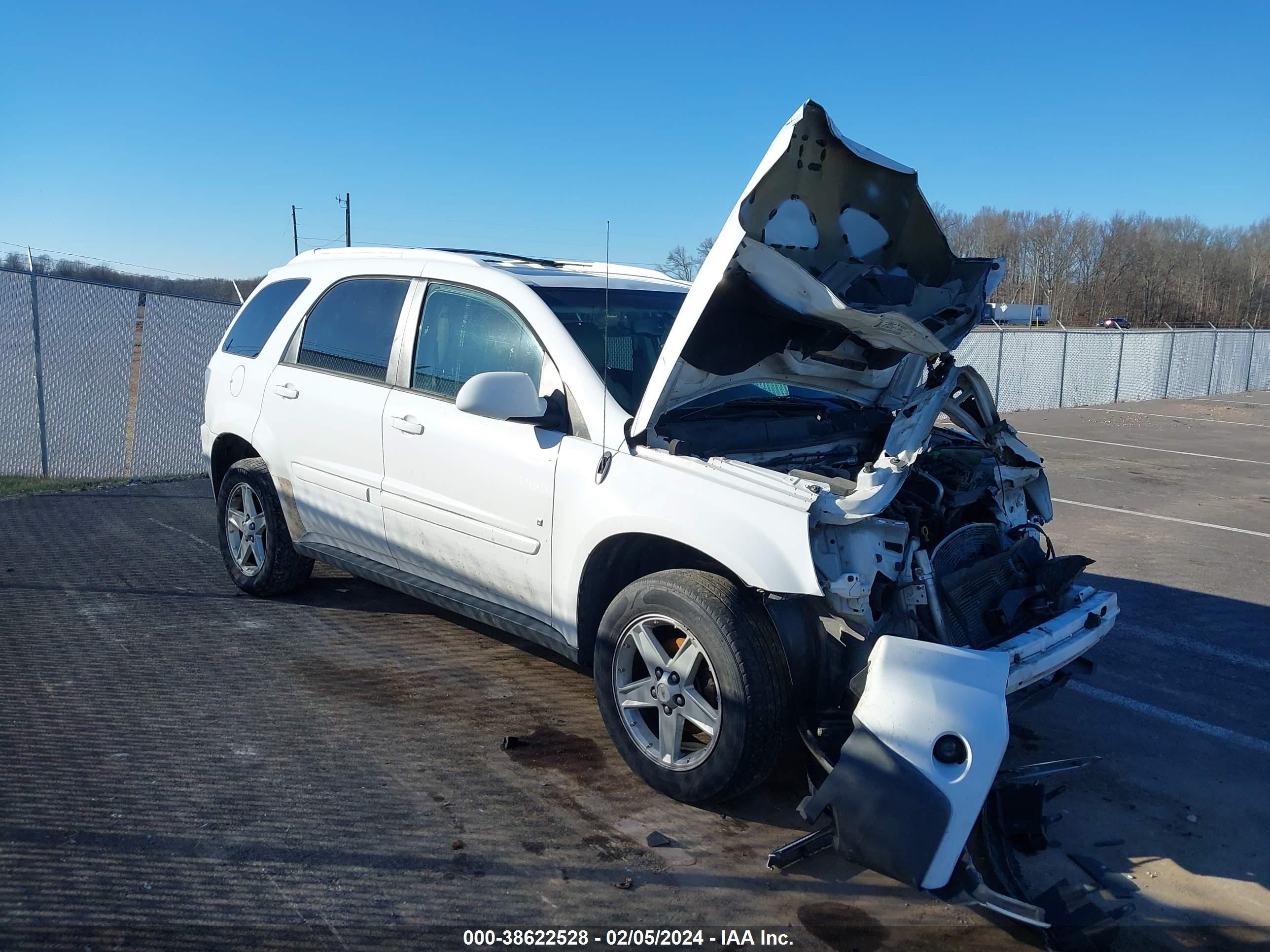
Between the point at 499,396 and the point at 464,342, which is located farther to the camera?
the point at 464,342

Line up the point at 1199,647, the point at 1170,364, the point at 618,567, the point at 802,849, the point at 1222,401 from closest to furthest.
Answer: the point at 802,849 → the point at 618,567 → the point at 1199,647 → the point at 1170,364 → the point at 1222,401

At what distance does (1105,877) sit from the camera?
3170 millimetres

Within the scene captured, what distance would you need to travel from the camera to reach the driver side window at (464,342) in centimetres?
416

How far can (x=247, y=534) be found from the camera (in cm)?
566

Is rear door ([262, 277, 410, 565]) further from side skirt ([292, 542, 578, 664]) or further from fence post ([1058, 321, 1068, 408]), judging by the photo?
fence post ([1058, 321, 1068, 408])

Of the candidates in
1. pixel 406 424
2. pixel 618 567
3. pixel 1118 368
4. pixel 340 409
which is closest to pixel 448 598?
pixel 406 424

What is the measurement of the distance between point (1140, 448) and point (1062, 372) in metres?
6.64

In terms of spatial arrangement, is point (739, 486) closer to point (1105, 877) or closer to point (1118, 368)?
point (1105, 877)

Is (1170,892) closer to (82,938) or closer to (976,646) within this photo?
(976,646)

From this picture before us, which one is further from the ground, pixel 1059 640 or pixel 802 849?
pixel 1059 640

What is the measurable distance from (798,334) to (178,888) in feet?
9.88

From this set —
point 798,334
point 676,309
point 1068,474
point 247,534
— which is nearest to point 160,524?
point 247,534

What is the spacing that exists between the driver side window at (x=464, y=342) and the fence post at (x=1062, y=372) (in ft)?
62.4

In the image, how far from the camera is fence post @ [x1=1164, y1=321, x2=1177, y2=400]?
2408 cm
